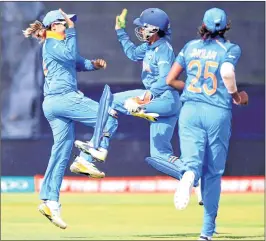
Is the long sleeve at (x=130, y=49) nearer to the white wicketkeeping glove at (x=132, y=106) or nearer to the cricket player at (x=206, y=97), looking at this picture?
the white wicketkeeping glove at (x=132, y=106)

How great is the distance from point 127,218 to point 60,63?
20.8ft

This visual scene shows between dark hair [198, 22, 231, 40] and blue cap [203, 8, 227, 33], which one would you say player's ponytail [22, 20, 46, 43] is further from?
blue cap [203, 8, 227, 33]

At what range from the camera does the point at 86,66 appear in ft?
44.7

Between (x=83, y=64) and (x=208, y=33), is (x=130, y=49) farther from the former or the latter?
(x=208, y=33)

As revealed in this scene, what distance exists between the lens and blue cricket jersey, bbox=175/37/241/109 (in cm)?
1263

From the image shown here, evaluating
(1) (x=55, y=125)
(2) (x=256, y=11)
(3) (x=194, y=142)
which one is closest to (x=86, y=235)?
(1) (x=55, y=125)

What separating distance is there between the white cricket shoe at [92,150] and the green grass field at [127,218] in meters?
3.42

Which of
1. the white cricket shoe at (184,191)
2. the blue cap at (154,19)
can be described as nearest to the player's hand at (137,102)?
the blue cap at (154,19)

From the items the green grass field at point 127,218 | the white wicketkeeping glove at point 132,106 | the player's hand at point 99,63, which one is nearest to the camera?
the white wicketkeeping glove at point 132,106

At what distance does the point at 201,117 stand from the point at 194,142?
0.91ft

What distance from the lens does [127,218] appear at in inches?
772

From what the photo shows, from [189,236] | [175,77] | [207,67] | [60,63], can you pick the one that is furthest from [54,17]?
[189,236]

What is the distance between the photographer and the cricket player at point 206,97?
41.2 ft

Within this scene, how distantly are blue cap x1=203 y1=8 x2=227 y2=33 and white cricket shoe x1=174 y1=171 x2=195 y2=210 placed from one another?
153 cm
